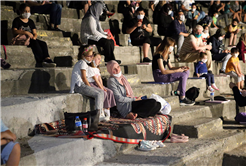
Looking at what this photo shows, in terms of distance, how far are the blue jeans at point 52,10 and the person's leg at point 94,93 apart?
313 cm

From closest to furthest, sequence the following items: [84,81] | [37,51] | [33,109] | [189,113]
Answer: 1. [33,109]
2. [84,81]
3. [189,113]
4. [37,51]

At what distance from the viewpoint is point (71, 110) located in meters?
4.49

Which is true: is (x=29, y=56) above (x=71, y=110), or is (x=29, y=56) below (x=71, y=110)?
above

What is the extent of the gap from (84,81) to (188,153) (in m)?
1.85

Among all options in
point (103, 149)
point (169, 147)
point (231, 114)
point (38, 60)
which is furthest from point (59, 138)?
point (231, 114)

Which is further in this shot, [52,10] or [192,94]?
[52,10]

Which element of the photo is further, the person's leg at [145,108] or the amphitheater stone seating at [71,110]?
the person's leg at [145,108]

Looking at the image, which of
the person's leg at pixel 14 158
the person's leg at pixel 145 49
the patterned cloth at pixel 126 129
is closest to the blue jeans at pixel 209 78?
the person's leg at pixel 145 49

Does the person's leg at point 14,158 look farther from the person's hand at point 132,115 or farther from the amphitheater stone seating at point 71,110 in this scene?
the person's hand at point 132,115

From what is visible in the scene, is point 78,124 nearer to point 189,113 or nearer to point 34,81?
point 34,81

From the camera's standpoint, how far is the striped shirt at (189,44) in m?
8.70

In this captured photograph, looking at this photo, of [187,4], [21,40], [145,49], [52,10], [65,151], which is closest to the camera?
[65,151]

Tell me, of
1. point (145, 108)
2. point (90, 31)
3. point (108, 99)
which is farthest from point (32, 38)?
point (145, 108)

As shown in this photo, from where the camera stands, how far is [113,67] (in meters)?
5.24
